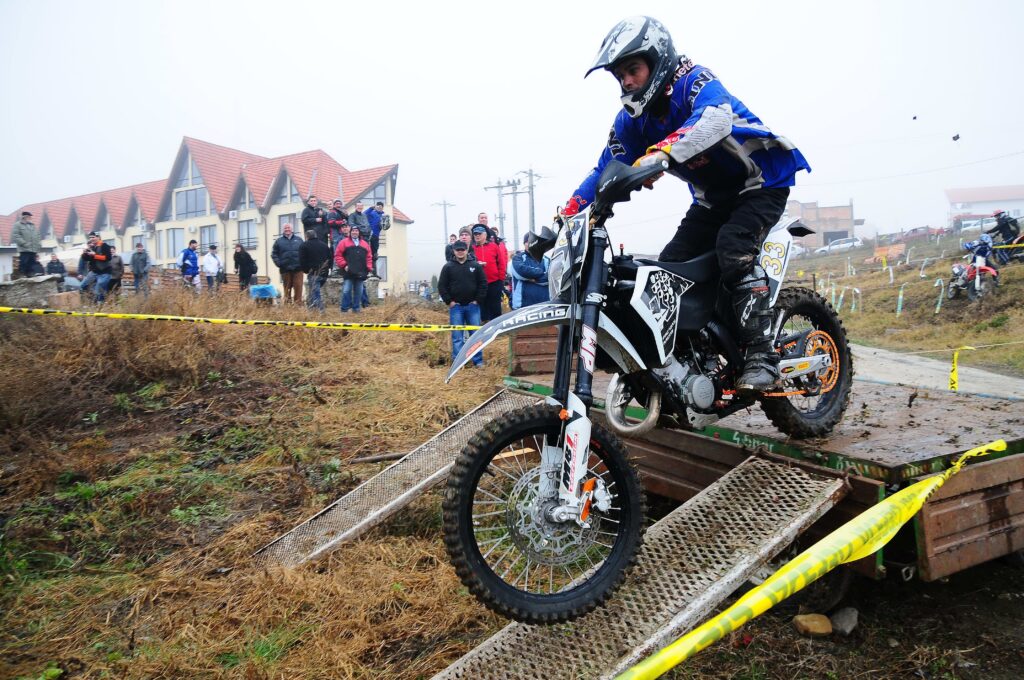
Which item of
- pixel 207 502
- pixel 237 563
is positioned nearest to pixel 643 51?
pixel 237 563

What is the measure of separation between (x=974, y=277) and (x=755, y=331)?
15957mm

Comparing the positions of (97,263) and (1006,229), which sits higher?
(1006,229)

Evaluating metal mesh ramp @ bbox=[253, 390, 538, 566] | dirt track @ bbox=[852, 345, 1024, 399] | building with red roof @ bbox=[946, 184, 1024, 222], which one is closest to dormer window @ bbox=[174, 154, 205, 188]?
dirt track @ bbox=[852, 345, 1024, 399]

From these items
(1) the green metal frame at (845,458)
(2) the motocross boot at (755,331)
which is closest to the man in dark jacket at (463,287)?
(1) the green metal frame at (845,458)

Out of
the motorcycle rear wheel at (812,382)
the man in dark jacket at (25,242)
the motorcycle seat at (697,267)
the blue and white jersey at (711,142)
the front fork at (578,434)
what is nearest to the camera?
the front fork at (578,434)

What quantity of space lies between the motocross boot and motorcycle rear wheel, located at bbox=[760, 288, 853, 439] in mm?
260

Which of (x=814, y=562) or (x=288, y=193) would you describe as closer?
(x=814, y=562)

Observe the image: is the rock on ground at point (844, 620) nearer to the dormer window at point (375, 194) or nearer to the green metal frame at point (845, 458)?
the green metal frame at point (845, 458)

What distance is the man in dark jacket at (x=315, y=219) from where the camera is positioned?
529 inches

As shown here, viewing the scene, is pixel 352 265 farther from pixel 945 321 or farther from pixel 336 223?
pixel 945 321

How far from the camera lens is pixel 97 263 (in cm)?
1291

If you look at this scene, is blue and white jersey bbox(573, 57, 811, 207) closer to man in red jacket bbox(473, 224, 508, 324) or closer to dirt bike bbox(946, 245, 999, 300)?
man in red jacket bbox(473, 224, 508, 324)

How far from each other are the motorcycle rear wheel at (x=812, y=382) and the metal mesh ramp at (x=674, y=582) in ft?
1.49

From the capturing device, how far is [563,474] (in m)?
2.71
